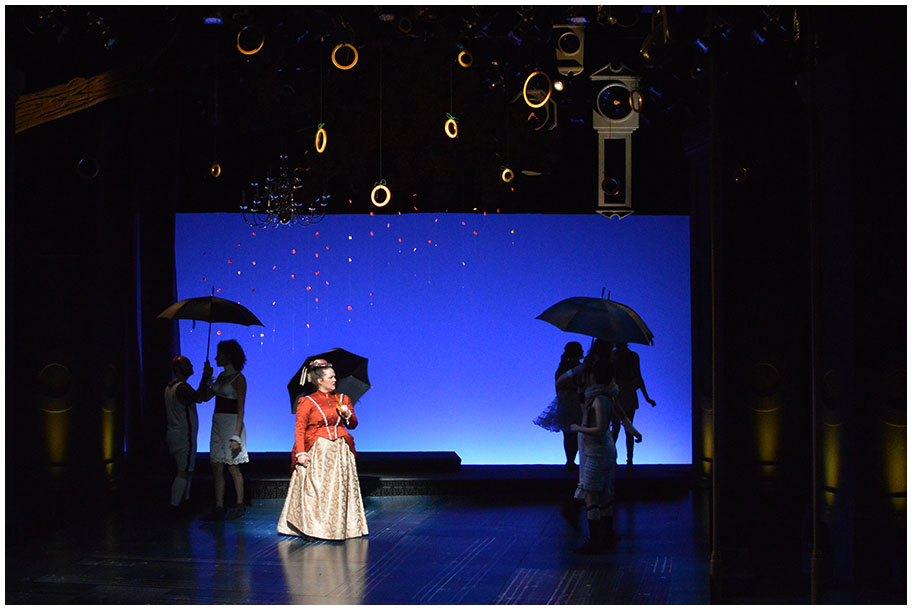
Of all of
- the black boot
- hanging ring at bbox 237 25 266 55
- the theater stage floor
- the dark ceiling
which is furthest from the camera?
the black boot

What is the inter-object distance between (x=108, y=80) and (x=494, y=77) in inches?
122

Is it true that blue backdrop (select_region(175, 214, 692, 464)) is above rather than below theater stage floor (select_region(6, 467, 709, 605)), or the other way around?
above

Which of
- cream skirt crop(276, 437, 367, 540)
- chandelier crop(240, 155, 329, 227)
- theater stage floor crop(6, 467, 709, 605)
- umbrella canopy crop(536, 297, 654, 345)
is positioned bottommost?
theater stage floor crop(6, 467, 709, 605)

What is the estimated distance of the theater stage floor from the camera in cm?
645

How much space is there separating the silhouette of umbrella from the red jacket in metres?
1.39

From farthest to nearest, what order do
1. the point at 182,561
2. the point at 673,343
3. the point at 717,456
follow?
1. the point at 673,343
2. the point at 182,561
3. the point at 717,456

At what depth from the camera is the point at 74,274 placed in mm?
9055

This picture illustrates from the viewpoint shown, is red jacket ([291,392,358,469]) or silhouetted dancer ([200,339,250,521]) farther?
silhouetted dancer ([200,339,250,521])

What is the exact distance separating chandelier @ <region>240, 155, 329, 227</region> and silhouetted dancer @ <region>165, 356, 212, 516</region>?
2320mm

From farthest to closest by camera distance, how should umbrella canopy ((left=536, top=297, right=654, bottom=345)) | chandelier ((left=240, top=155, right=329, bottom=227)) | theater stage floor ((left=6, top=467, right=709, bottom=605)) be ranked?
chandelier ((left=240, top=155, right=329, bottom=227)), umbrella canopy ((left=536, top=297, right=654, bottom=345)), theater stage floor ((left=6, top=467, right=709, bottom=605))

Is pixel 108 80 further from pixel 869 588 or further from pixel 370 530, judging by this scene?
pixel 869 588

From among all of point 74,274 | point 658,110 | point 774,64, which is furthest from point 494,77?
point 74,274

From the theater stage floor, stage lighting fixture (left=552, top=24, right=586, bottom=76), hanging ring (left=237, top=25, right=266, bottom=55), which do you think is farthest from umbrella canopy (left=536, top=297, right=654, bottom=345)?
Answer: hanging ring (left=237, top=25, right=266, bottom=55)

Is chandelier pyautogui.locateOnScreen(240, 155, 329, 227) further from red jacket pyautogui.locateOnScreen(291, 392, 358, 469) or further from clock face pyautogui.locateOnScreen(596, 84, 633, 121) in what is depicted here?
clock face pyautogui.locateOnScreen(596, 84, 633, 121)
